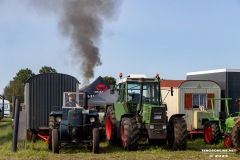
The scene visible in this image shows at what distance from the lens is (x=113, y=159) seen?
10.5 metres

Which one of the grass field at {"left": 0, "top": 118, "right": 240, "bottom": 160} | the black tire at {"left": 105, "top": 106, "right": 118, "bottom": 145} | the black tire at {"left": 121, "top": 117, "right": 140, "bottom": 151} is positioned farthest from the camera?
the black tire at {"left": 105, "top": 106, "right": 118, "bottom": 145}

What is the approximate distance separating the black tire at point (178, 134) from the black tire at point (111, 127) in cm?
197

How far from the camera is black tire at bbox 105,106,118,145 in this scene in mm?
13382

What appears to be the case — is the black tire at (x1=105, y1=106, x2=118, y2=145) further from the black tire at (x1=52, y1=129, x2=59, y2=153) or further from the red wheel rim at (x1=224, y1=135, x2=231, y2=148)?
the red wheel rim at (x1=224, y1=135, x2=231, y2=148)

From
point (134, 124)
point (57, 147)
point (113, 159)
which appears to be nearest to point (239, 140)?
point (134, 124)

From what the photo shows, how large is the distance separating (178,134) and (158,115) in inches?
32.8

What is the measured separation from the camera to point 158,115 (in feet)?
40.1

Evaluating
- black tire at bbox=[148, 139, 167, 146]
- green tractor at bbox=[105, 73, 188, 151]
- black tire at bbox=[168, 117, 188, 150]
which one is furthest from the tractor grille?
black tire at bbox=[148, 139, 167, 146]

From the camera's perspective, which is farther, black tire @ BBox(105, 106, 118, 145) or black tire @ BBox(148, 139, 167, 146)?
black tire @ BBox(105, 106, 118, 145)

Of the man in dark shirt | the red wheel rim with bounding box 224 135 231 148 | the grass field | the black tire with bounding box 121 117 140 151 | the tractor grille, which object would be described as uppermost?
the man in dark shirt

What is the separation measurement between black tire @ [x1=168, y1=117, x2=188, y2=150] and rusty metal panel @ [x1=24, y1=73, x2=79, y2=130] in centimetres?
483

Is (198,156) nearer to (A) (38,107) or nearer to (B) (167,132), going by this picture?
(B) (167,132)

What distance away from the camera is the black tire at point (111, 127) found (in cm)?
1338

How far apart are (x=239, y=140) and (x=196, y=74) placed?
11.1m
